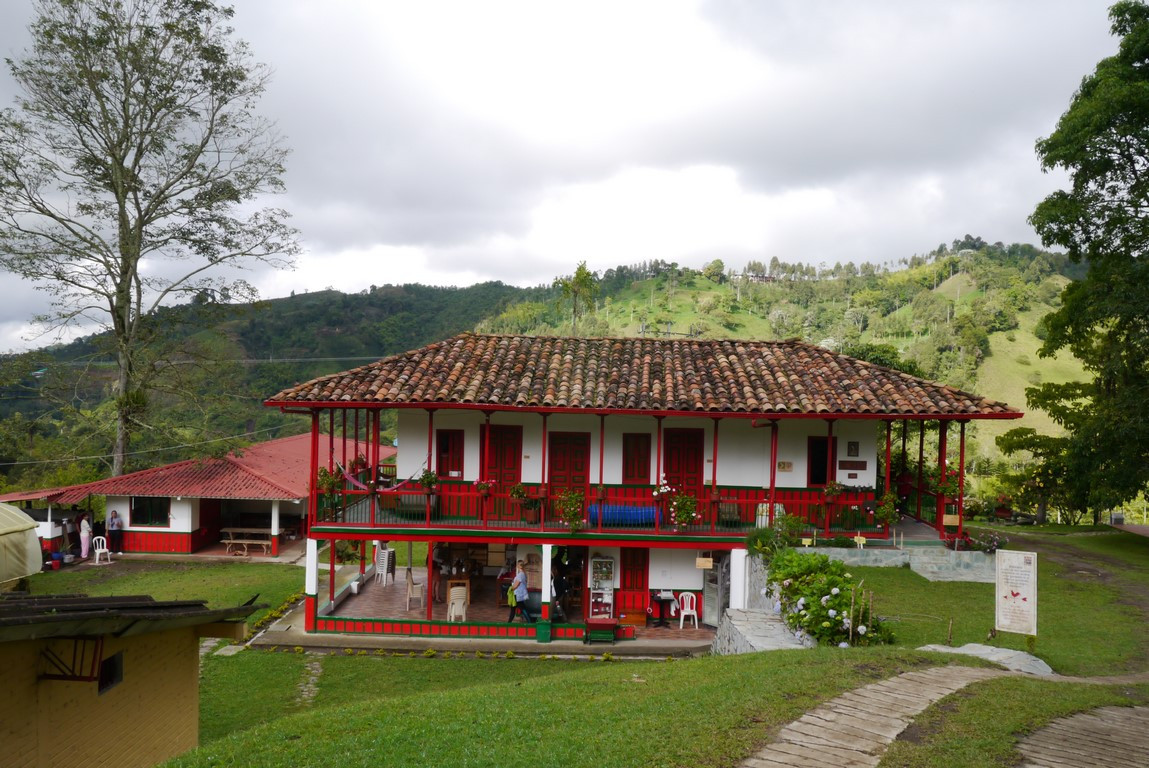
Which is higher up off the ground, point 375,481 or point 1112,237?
point 1112,237

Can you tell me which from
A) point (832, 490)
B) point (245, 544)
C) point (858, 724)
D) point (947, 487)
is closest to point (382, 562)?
point (245, 544)

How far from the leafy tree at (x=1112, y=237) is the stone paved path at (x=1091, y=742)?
11783 millimetres

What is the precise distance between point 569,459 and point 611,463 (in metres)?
1.00

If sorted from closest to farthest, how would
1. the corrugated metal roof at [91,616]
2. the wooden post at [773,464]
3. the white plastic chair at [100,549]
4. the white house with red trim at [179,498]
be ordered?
1. the corrugated metal roof at [91,616]
2. the wooden post at [773,464]
3. the white plastic chair at [100,549]
4. the white house with red trim at [179,498]

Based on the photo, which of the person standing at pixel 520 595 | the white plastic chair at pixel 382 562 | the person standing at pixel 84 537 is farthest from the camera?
the person standing at pixel 84 537

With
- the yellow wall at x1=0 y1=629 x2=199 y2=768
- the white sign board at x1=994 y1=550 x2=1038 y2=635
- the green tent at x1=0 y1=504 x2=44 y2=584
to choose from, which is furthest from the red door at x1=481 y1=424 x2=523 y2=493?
the green tent at x1=0 y1=504 x2=44 y2=584

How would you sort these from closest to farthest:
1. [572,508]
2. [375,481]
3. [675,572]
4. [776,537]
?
[776,537], [572,508], [375,481], [675,572]

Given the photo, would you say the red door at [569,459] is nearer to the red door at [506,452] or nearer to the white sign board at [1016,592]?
the red door at [506,452]

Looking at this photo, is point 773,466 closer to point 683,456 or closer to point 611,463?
point 683,456

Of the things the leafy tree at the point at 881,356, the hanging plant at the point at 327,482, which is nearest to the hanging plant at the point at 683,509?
the hanging plant at the point at 327,482

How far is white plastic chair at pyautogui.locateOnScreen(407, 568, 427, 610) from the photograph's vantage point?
51.4 ft

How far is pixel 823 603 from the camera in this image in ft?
33.5

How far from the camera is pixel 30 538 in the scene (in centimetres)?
640

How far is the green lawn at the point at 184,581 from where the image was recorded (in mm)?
17656
